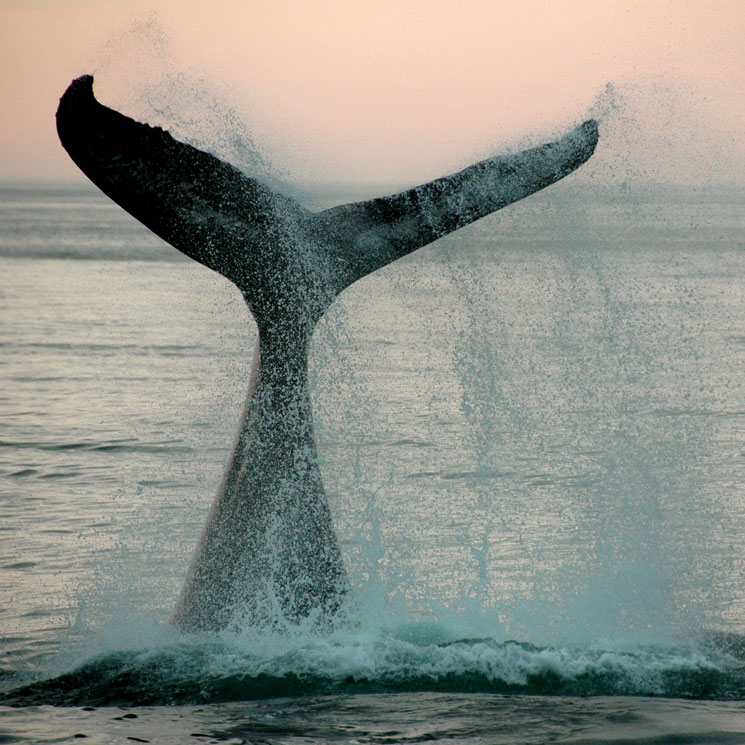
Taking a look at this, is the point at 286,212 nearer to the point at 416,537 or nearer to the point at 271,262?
the point at 271,262

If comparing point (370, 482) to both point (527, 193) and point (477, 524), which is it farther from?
point (527, 193)

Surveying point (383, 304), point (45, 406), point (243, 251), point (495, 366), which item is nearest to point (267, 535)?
point (243, 251)

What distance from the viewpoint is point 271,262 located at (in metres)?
6.58

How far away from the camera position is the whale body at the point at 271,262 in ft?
19.6

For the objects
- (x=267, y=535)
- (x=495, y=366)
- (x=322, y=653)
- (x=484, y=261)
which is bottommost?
(x=322, y=653)

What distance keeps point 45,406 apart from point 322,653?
8.93 m

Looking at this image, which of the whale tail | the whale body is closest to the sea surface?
the whale body

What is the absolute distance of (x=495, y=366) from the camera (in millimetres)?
17000

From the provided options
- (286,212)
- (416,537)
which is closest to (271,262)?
(286,212)

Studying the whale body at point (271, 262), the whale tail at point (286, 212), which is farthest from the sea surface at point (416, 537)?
the whale tail at point (286, 212)

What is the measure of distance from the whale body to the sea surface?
333 mm

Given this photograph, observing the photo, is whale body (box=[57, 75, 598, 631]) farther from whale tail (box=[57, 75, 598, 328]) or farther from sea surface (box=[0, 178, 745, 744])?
sea surface (box=[0, 178, 745, 744])

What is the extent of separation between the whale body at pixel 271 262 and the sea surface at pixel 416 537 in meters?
0.33

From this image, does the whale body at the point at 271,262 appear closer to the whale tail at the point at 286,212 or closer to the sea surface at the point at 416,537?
the whale tail at the point at 286,212
